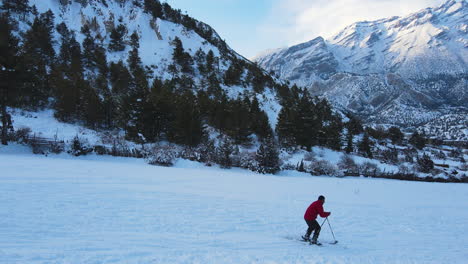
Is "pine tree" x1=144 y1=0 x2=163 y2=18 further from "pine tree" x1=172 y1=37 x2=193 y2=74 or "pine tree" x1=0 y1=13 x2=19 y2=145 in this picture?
"pine tree" x1=0 y1=13 x2=19 y2=145

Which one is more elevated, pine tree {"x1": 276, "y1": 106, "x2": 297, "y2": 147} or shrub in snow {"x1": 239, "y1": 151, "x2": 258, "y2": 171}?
pine tree {"x1": 276, "y1": 106, "x2": 297, "y2": 147}

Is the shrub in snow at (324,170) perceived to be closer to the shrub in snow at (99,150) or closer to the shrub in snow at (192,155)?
the shrub in snow at (192,155)

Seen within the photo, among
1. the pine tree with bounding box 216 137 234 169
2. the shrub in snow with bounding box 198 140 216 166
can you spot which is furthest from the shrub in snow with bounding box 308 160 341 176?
the shrub in snow with bounding box 198 140 216 166

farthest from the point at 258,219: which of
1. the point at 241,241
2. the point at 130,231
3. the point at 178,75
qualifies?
the point at 178,75

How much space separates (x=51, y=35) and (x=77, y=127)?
28056 millimetres

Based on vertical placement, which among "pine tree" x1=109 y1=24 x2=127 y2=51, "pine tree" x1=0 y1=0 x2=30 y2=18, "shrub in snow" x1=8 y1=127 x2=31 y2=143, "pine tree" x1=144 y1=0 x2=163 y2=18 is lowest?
"shrub in snow" x1=8 y1=127 x2=31 y2=143

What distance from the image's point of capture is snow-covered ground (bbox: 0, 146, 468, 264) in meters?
5.73

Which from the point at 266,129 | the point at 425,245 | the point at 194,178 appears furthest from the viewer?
the point at 266,129

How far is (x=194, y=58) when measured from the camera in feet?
185

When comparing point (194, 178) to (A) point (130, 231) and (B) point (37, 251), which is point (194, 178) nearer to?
(A) point (130, 231)

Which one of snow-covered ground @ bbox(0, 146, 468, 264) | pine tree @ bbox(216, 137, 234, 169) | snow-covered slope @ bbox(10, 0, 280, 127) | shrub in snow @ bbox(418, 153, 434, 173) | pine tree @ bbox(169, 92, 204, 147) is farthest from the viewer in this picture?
snow-covered slope @ bbox(10, 0, 280, 127)

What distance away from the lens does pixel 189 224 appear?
26.7 ft

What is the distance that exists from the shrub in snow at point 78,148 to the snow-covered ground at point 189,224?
758cm

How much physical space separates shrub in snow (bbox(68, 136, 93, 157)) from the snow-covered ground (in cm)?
758
